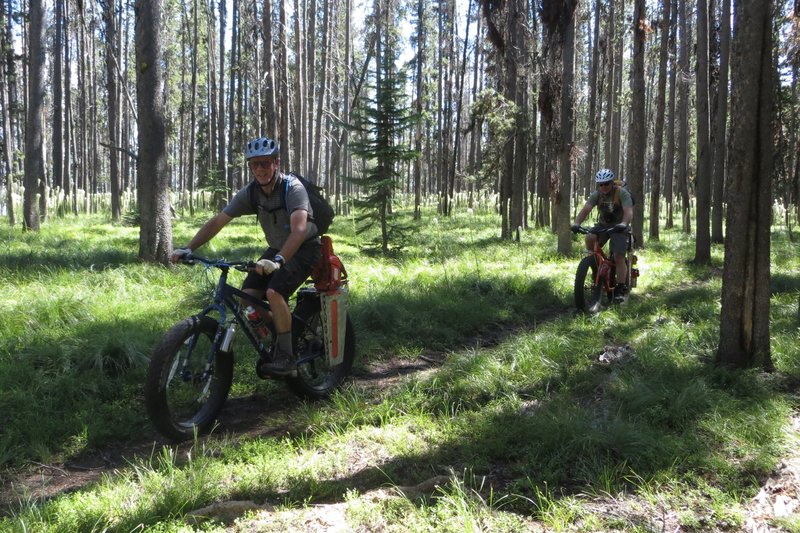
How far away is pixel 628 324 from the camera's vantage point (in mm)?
7004

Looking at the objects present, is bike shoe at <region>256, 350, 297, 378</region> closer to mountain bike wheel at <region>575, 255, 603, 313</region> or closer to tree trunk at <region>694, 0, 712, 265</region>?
mountain bike wheel at <region>575, 255, 603, 313</region>

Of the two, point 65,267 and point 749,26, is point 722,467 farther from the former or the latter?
point 65,267

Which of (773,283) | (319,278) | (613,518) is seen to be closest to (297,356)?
A: (319,278)

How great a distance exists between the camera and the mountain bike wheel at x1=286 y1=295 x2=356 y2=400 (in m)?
4.63

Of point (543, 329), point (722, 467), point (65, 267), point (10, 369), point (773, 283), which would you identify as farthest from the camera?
point (773, 283)

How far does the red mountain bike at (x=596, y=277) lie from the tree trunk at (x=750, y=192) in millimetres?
2794

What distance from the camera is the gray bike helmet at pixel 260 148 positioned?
13.7ft

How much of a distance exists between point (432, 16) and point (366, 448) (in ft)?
113

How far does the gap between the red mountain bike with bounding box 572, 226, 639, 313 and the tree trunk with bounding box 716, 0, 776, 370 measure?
9.17 ft

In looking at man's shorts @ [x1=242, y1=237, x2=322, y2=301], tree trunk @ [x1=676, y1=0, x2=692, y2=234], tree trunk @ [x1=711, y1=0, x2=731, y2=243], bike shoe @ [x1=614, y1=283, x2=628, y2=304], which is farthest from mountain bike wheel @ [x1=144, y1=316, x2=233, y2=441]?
tree trunk @ [x1=676, y1=0, x2=692, y2=234]

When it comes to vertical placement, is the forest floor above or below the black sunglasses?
below

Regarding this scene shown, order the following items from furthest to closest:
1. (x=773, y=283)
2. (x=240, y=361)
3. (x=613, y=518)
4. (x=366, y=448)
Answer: (x=773, y=283) < (x=240, y=361) < (x=366, y=448) < (x=613, y=518)

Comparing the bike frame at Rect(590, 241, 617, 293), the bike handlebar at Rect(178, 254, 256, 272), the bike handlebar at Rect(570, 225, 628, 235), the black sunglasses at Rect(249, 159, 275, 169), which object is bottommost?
the bike frame at Rect(590, 241, 617, 293)

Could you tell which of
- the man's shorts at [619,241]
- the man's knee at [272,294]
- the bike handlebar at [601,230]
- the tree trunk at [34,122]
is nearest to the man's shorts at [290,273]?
the man's knee at [272,294]
